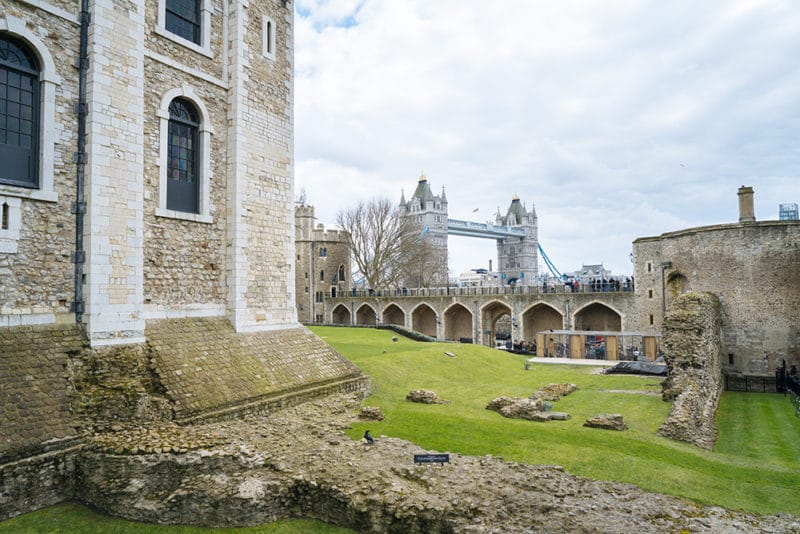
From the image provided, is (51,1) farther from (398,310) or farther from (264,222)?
(398,310)

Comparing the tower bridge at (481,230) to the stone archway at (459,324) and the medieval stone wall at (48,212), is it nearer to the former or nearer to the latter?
the stone archway at (459,324)

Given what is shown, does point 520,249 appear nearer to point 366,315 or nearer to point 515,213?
point 515,213

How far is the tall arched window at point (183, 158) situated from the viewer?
11508mm

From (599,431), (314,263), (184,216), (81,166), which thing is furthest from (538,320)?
(81,166)

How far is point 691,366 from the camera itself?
50.1 ft

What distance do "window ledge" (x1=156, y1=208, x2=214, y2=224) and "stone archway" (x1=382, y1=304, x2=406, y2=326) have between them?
3628 centimetres

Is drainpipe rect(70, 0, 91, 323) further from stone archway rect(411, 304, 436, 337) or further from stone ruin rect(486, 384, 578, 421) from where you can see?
stone archway rect(411, 304, 436, 337)

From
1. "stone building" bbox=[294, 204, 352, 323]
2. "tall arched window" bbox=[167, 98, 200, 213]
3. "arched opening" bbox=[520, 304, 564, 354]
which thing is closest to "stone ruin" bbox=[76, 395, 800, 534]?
"tall arched window" bbox=[167, 98, 200, 213]

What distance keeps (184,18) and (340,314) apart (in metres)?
41.9

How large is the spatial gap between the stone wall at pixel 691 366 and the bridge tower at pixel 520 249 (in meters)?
102

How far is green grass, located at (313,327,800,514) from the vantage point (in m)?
8.44

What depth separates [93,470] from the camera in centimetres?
773

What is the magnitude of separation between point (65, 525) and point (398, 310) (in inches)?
1653

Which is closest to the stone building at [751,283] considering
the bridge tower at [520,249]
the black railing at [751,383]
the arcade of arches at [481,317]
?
the black railing at [751,383]
